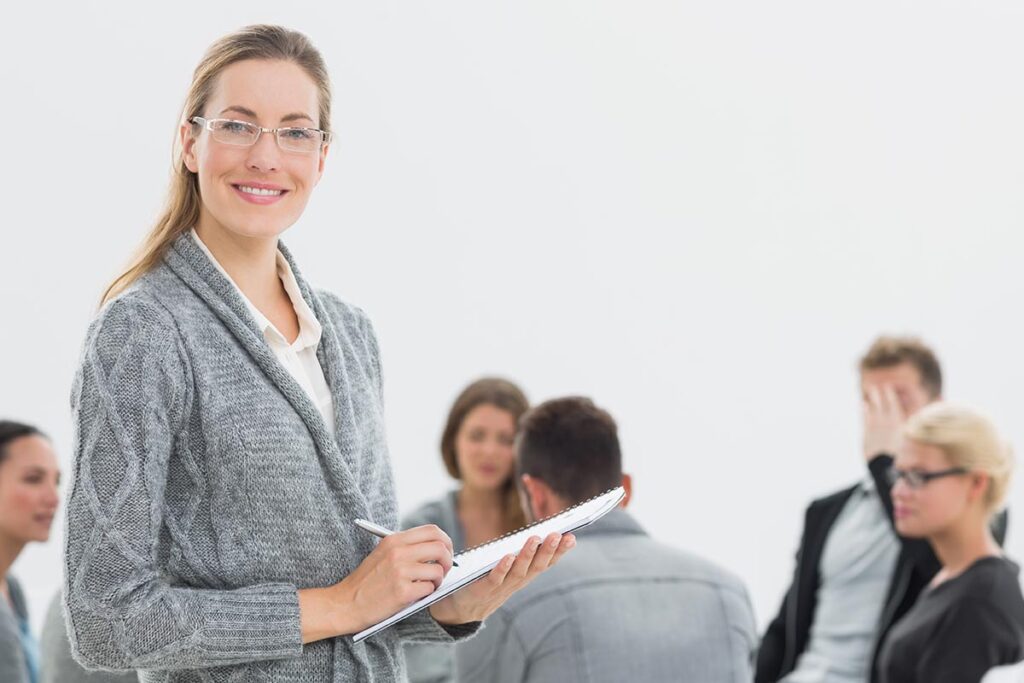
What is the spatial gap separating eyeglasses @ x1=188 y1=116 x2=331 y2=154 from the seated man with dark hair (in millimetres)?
1125

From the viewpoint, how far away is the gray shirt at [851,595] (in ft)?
12.3

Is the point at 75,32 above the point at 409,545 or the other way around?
above

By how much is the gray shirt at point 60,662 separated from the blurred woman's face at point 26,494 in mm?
1039

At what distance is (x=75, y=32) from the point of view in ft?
18.1

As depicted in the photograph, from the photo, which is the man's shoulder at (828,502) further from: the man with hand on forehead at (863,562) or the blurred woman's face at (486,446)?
the blurred woman's face at (486,446)

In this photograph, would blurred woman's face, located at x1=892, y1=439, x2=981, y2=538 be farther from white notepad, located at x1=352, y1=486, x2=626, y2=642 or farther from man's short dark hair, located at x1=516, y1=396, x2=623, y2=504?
white notepad, located at x1=352, y1=486, x2=626, y2=642

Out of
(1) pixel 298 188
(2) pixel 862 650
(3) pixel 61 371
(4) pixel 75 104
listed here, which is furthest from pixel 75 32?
(1) pixel 298 188

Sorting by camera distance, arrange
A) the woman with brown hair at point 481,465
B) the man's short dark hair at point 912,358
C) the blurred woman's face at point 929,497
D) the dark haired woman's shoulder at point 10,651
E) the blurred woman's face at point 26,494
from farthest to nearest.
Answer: the man's short dark hair at point 912,358
the woman with brown hair at point 481,465
the blurred woman's face at point 26,494
the blurred woman's face at point 929,497
the dark haired woman's shoulder at point 10,651

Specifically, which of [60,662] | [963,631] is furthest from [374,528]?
[963,631]

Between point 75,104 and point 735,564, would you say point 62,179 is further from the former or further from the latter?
point 735,564

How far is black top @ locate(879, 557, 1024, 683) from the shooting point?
10.1ft

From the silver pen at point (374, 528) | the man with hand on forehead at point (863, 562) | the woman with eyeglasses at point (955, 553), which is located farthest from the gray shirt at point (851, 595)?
the silver pen at point (374, 528)

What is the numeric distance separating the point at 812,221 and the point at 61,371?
331cm

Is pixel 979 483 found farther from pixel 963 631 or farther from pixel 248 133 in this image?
pixel 248 133
